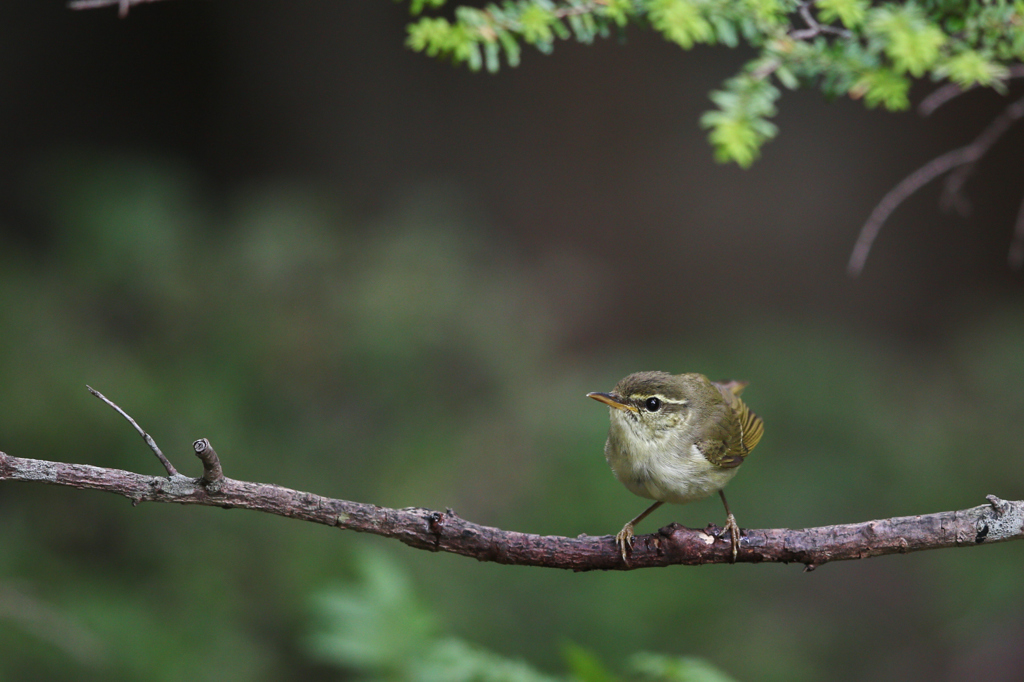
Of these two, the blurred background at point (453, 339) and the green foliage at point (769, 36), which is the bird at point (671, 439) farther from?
the green foliage at point (769, 36)

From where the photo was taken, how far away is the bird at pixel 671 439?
2543 mm

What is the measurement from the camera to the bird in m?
2.54

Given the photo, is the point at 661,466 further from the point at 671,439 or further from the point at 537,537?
the point at 537,537

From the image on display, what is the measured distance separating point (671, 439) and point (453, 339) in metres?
2.47

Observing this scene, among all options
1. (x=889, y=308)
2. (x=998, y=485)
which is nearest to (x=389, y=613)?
(x=998, y=485)

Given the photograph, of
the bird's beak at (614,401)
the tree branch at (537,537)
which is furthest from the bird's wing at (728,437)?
the tree branch at (537,537)

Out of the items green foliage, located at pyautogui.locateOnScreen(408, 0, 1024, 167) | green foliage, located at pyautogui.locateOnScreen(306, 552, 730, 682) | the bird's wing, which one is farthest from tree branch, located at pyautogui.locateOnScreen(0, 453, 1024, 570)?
green foliage, located at pyautogui.locateOnScreen(408, 0, 1024, 167)

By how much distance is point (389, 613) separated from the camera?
113 inches

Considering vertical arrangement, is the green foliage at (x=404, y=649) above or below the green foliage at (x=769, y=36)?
below

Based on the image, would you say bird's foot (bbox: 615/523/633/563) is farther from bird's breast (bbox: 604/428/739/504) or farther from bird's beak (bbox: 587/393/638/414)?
bird's beak (bbox: 587/393/638/414)

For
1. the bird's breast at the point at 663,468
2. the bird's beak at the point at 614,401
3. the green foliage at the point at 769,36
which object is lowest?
the bird's breast at the point at 663,468

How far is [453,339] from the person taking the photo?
4.98 metres

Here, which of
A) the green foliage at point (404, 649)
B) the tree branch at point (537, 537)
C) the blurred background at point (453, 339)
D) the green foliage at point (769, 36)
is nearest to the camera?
the tree branch at point (537, 537)

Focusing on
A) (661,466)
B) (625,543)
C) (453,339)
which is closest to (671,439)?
(661,466)
